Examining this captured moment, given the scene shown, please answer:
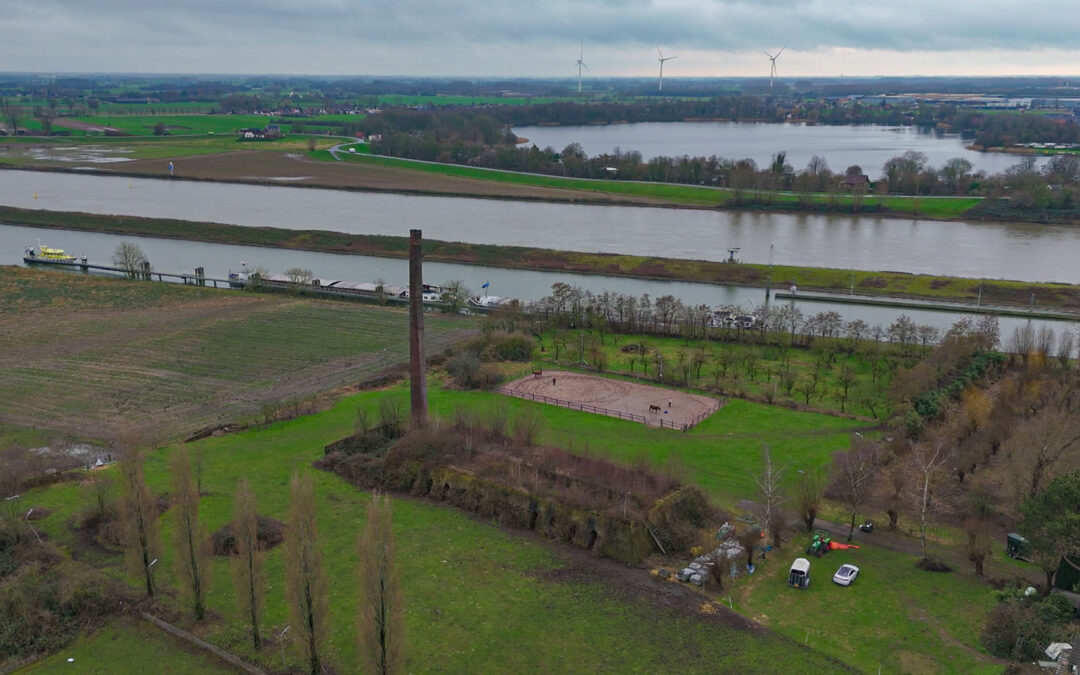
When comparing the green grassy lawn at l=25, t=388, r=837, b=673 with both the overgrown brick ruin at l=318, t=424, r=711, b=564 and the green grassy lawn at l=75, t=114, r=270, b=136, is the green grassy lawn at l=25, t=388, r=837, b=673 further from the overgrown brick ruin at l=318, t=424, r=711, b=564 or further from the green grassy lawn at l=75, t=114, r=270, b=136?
the green grassy lawn at l=75, t=114, r=270, b=136

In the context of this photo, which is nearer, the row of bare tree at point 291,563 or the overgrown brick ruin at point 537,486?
the row of bare tree at point 291,563

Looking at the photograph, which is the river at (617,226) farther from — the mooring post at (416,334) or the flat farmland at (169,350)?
the mooring post at (416,334)

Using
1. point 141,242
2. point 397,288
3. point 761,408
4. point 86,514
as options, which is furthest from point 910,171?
point 86,514

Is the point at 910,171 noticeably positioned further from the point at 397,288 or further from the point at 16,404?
the point at 16,404

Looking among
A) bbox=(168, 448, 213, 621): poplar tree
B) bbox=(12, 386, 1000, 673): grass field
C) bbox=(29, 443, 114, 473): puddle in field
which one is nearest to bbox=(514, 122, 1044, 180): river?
bbox=(12, 386, 1000, 673): grass field

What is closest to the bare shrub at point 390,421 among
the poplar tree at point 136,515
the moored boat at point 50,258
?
the poplar tree at point 136,515

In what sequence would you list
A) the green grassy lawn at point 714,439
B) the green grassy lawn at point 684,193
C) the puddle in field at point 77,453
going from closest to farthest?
the green grassy lawn at point 714,439 < the puddle in field at point 77,453 < the green grassy lawn at point 684,193
